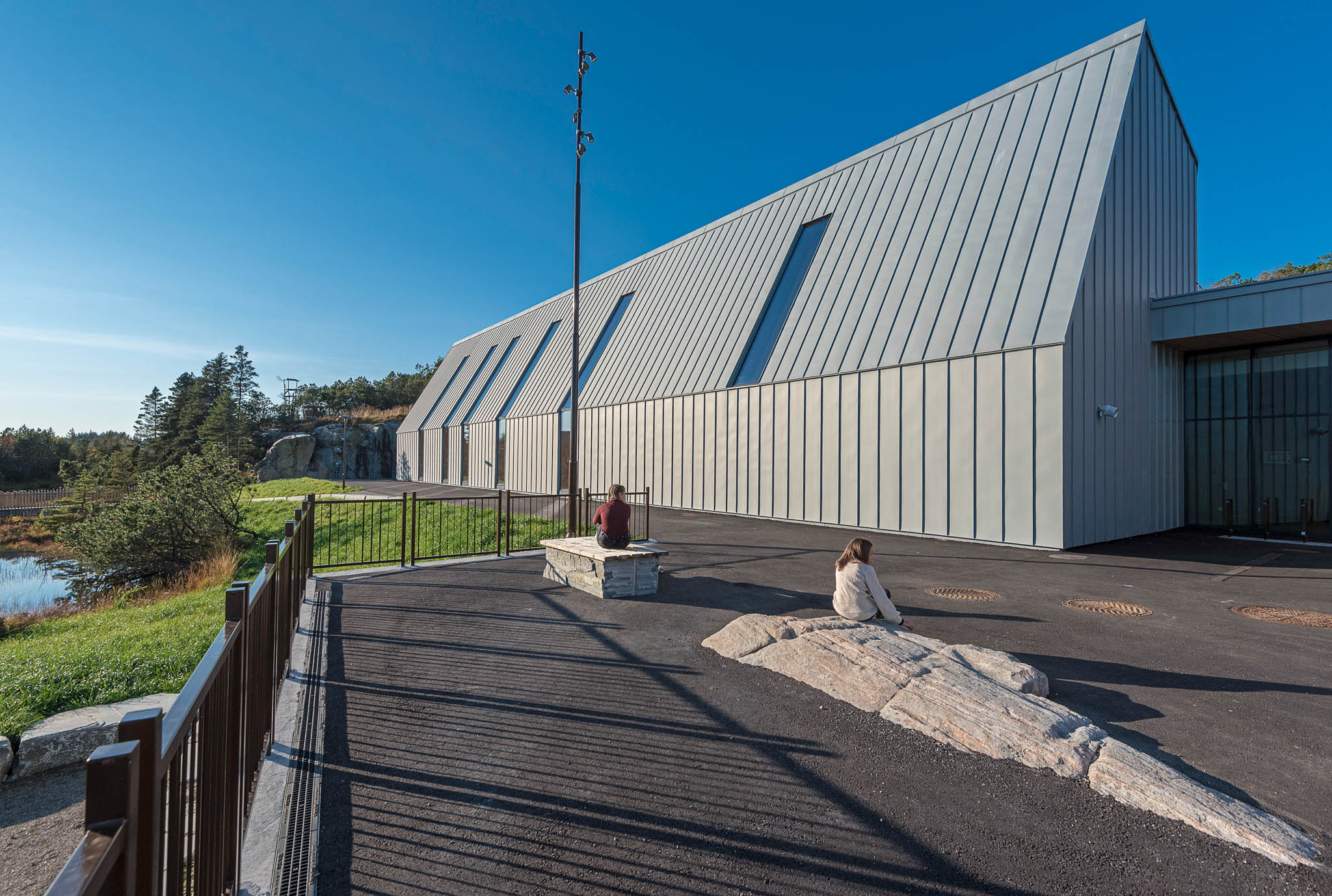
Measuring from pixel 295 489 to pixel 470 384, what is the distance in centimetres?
1151

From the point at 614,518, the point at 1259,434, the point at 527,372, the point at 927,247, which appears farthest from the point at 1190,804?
the point at 527,372

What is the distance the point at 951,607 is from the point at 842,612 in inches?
93.7

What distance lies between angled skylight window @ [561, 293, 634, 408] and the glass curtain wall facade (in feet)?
65.6

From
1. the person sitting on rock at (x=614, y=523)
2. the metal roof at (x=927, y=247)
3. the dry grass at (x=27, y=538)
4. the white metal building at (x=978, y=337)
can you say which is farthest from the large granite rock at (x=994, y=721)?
the dry grass at (x=27, y=538)

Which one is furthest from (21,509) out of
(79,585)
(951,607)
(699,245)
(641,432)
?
(951,607)

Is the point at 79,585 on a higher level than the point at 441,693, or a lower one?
lower

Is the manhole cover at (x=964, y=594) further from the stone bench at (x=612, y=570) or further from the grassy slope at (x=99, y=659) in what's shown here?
the grassy slope at (x=99, y=659)

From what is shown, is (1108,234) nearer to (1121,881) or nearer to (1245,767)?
(1245,767)

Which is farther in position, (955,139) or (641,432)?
(641,432)

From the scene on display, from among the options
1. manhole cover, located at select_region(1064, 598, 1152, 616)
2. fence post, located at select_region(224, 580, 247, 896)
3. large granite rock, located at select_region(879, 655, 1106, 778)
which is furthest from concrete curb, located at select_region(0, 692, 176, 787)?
manhole cover, located at select_region(1064, 598, 1152, 616)

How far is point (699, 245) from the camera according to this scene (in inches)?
998

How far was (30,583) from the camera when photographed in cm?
2130

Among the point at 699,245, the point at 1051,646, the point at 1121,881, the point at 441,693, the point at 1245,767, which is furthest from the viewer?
the point at 699,245

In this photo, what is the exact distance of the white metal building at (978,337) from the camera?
42.2 ft
